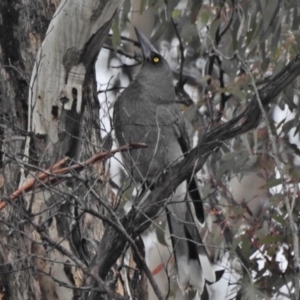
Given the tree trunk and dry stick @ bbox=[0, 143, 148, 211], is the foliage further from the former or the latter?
dry stick @ bbox=[0, 143, 148, 211]

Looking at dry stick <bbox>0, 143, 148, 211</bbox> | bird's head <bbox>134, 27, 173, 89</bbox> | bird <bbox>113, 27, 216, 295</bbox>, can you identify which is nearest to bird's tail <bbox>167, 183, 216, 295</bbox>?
bird <bbox>113, 27, 216, 295</bbox>

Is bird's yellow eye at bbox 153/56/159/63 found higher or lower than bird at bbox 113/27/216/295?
higher

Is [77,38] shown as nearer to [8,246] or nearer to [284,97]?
[8,246]

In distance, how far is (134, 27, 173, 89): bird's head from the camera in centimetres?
366

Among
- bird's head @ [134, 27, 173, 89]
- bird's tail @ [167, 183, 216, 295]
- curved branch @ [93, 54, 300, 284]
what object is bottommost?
bird's tail @ [167, 183, 216, 295]

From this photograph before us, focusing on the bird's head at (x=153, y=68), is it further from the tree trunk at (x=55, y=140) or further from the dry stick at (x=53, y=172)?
the dry stick at (x=53, y=172)

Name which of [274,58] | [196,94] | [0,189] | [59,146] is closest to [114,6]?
[59,146]

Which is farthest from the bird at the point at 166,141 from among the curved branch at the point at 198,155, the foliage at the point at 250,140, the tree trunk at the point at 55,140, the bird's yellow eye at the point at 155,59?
the curved branch at the point at 198,155

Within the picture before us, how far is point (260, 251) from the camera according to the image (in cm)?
370

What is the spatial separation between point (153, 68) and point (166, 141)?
1.60 feet

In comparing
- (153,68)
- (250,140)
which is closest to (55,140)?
(153,68)

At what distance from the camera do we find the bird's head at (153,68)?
12.0 feet

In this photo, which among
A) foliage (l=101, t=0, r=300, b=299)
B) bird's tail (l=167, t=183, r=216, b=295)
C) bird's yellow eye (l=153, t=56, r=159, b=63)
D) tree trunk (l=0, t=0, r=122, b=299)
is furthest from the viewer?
bird's yellow eye (l=153, t=56, r=159, b=63)

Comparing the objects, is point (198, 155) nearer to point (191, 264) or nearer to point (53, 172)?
point (53, 172)
